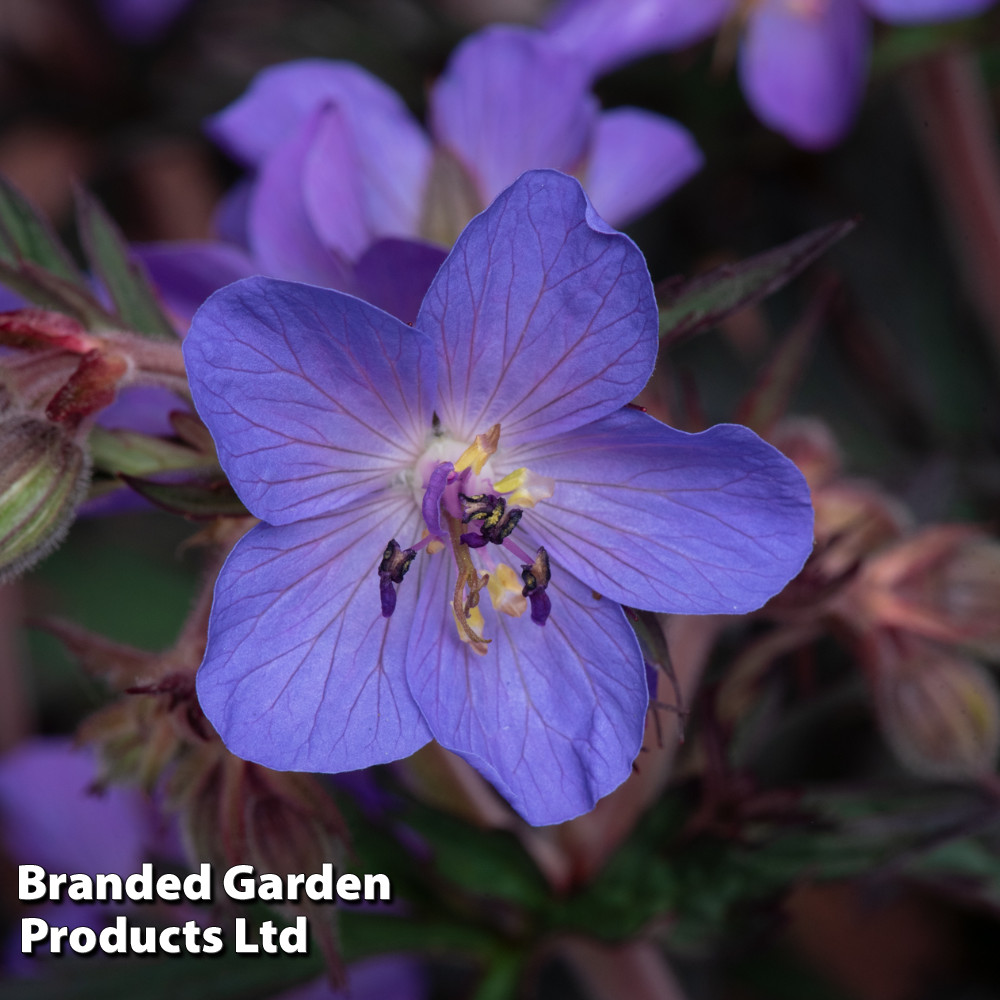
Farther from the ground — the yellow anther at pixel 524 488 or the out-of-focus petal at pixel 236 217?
the out-of-focus petal at pixel 236 217

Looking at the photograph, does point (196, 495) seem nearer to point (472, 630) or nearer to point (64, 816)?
point (472, 630)

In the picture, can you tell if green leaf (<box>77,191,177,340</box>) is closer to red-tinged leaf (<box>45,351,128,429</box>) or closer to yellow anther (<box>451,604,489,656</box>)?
red-tinged leaf (<box>45,351,128,429</box>)

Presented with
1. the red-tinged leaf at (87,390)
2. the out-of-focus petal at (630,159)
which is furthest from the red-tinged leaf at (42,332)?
the out-of-focus petal at (630,159)

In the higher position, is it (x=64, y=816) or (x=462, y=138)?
(x=462, y=138)

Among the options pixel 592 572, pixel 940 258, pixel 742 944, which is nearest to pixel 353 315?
pixel 592 572

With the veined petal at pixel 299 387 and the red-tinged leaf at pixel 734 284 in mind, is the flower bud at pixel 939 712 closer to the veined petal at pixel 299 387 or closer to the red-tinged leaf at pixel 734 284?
the red-tinged leaf at pixel 734 284

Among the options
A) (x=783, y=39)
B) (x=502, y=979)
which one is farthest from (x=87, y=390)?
(x=783, y=39)

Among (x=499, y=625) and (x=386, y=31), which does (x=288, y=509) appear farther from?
(x=386, y=31)
